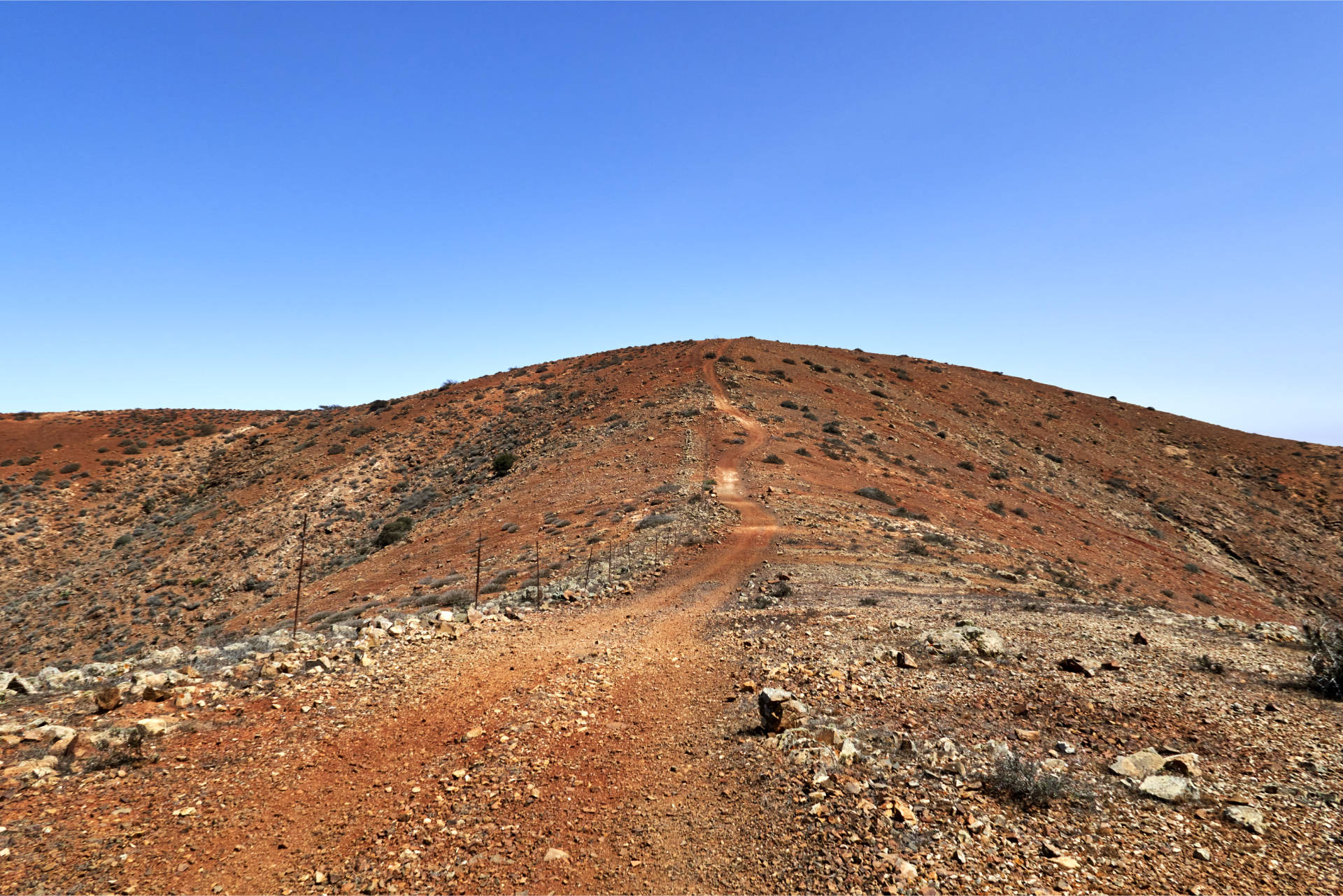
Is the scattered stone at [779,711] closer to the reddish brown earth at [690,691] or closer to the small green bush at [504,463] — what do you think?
the reddish brown earth at [690,691]

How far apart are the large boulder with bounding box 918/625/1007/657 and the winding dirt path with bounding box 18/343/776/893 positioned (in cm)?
392

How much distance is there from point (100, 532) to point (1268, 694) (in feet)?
200

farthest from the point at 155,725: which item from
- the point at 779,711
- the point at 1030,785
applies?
the point at 1030,785

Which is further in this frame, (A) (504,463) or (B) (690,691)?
(A) (504,463)

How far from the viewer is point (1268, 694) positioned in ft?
31.2

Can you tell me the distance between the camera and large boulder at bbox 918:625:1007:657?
11.5m

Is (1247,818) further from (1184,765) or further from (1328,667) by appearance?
(1328,667)

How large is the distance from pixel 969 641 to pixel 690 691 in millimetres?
5450

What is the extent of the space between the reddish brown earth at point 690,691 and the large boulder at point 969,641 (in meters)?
0.39

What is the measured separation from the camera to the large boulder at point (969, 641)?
1149 cm

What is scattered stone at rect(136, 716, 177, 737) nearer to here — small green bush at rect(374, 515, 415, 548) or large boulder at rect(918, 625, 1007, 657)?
large boulder at rect(918, 625, 1007, 657)

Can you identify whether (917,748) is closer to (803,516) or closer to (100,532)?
(803,516)

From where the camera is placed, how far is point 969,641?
38.6 feet

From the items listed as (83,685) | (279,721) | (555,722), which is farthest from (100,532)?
(555,722)
